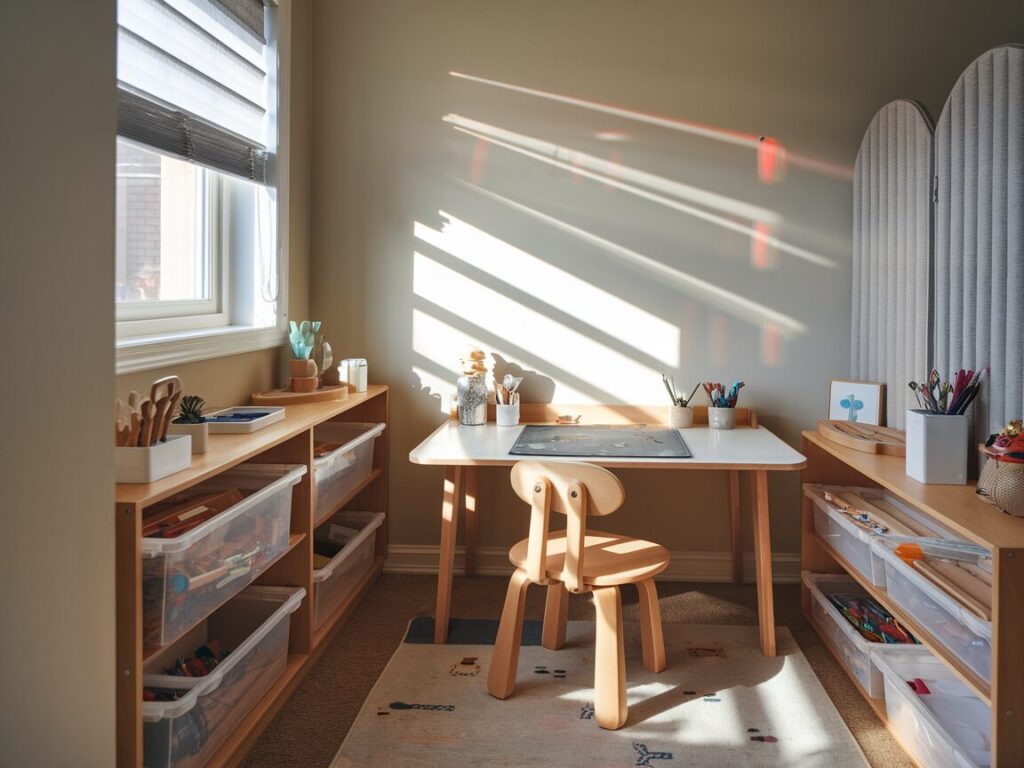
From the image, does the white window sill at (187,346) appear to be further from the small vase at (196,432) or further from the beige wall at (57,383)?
the beige wall at (57,383)

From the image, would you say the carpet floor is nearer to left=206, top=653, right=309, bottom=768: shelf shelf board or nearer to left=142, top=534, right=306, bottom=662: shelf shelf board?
left=206, top=653, right=309, bottom=768: shelf shelf board

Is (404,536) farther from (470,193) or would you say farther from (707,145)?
(707,145)

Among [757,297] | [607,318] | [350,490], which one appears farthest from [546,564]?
[757,297]

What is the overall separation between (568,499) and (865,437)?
1016 millimetres

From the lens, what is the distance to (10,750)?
48.2 inches

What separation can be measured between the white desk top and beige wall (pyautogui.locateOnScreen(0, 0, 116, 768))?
129cm

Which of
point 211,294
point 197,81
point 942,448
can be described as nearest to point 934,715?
point 942,448

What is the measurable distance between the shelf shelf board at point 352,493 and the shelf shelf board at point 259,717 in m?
0.41

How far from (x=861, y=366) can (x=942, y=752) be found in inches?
62.5

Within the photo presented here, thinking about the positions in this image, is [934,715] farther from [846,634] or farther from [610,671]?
[610,671]

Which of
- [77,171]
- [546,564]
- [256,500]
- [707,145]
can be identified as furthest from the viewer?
[707,145]

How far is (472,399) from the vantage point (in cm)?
330

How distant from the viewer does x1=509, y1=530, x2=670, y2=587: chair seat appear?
7.82 feet

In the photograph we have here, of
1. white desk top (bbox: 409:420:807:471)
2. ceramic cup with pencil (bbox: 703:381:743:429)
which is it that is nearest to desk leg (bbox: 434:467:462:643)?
white desk top (bbox: 409:420:807:471)
